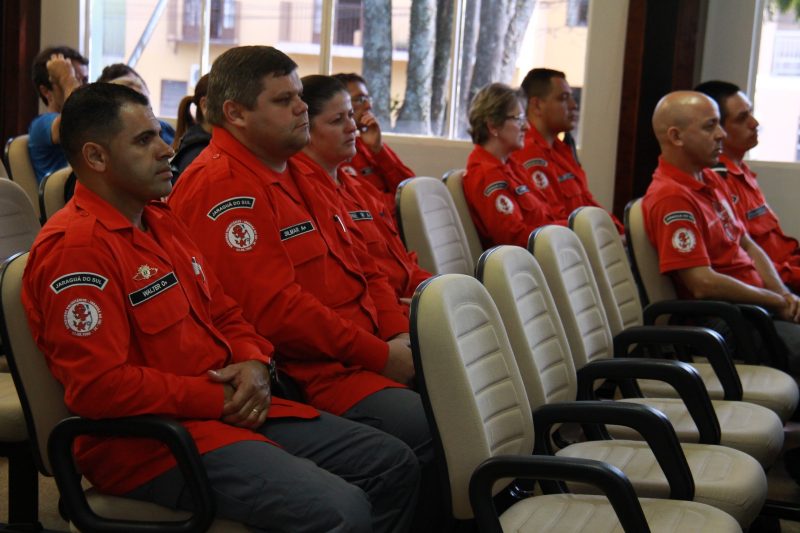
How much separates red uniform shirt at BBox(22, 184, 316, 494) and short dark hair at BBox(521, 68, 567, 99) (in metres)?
3.30

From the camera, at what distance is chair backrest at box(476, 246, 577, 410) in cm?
235

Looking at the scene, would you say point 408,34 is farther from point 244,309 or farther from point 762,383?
point 244,309

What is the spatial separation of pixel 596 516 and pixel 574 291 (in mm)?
904

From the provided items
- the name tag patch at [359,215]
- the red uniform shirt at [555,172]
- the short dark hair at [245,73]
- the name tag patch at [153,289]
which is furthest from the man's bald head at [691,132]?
the name tag patch at [153,289]

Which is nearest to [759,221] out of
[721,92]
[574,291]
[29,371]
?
[721,92]

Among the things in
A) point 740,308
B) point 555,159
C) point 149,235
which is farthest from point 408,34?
point 149,235

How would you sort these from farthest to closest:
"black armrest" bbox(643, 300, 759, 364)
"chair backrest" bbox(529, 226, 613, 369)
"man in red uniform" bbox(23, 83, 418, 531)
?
"black armrest" bbox(643, 300, 759, 364) → "chair backrest" bbox(529, 226, 613, 369) → "man in red uniform" bbox(23, 83, 418, 531)

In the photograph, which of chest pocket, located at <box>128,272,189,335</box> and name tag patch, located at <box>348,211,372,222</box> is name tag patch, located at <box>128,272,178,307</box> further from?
name tag patch, located at <box>348,211,372,222</box>

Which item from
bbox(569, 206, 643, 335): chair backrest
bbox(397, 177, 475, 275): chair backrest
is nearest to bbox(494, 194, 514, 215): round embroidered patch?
bbox(397, 177, 475, 275): chair backrest

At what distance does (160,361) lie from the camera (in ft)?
6.73

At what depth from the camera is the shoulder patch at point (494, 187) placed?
4.27m

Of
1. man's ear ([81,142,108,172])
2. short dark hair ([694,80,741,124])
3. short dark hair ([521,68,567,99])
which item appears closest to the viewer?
man's ear ([81,142,108,172])

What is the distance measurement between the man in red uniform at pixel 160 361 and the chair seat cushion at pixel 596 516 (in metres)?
0.29

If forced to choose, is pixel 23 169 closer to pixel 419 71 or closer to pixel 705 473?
pixel 419 71
